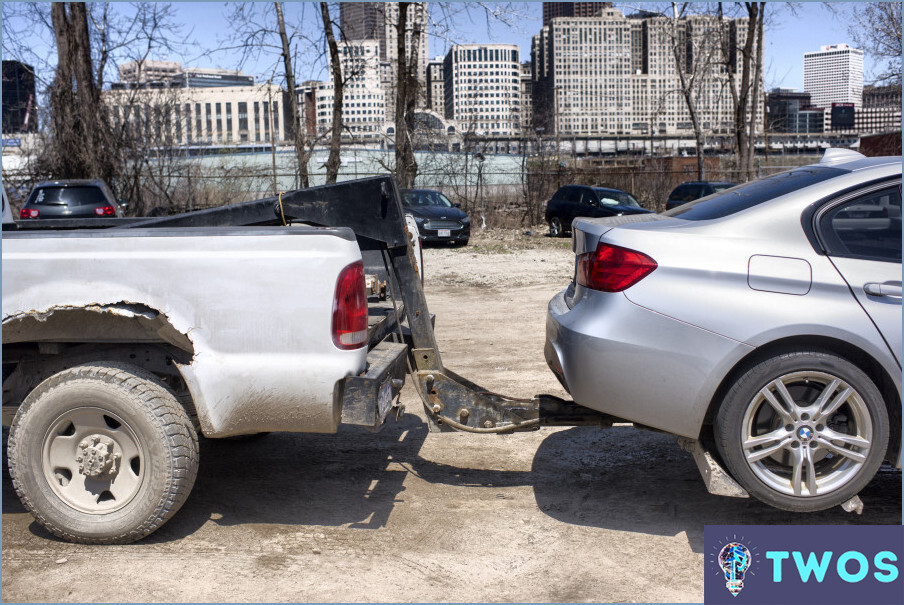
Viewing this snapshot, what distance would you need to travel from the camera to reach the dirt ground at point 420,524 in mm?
3539

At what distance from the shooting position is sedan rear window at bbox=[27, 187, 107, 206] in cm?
1870

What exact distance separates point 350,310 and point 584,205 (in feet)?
66.0

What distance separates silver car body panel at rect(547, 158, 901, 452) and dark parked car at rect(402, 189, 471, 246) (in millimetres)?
16856

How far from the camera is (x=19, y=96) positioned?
2886cm

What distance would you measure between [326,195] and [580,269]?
1420mm

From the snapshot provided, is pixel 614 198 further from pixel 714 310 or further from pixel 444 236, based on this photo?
pixel 714 310

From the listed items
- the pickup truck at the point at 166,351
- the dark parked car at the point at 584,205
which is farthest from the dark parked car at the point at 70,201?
the pickup truck at the point at 166,351

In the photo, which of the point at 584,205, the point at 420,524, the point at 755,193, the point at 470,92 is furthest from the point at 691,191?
the point at 420,524

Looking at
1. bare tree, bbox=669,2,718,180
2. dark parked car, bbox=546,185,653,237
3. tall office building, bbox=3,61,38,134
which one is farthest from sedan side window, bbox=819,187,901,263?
bare tree, bbox=669,2,718,180

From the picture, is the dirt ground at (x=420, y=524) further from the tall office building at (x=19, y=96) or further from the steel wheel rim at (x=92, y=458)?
the tall office building at (x=19, y=96)

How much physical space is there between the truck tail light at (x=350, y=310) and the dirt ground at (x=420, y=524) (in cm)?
101

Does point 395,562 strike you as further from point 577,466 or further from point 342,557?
point 577,466

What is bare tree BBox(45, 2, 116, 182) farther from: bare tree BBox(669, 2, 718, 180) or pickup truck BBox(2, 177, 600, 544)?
bare tree BBox(669, 2, 718, 180)

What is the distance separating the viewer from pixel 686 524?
418 centimetres
